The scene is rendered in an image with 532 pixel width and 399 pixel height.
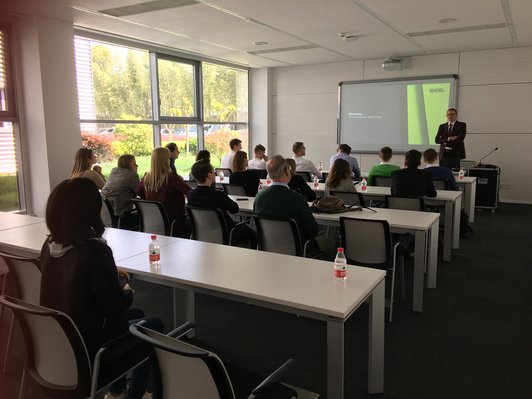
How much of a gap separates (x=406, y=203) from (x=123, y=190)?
3.14 metres

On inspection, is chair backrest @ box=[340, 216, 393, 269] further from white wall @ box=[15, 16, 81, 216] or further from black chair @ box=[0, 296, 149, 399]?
white wall @ box=[15, 16, 81, 216]

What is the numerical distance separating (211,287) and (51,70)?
5106mm

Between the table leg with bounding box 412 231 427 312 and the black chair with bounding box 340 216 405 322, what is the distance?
8.0 inches

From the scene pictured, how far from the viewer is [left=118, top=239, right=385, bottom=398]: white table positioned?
200cm

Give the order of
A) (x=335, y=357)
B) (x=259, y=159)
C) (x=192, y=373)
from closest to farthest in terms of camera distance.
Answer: (x=192, y=373) < (x=335, y=357) < (x=259, y=159)

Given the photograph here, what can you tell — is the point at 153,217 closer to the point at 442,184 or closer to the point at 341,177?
the point at 341,177

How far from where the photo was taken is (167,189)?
15.1 feet

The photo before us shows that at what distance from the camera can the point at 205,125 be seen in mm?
9922

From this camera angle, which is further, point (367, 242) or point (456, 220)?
point (456, 220)

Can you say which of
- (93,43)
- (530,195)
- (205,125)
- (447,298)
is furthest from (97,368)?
(530,195)

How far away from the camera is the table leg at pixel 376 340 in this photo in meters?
2.36

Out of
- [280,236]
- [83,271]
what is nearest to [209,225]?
[280,236]

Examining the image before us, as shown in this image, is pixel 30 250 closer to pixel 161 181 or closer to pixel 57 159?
pixel 161 181

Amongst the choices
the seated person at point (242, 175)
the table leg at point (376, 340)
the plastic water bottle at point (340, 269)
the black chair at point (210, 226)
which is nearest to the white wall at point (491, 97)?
the seated person at point (242, 175)
